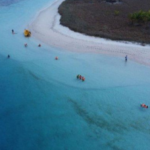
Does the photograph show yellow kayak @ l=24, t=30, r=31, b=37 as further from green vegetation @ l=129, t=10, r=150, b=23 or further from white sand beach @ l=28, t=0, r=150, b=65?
green vegetation @ l=129, t=10, r=150, b=23

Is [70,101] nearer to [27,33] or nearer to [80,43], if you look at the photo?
[80,43]

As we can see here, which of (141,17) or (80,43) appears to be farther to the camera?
(141,17)

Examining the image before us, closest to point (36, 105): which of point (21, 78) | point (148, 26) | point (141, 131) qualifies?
point (21, 78)

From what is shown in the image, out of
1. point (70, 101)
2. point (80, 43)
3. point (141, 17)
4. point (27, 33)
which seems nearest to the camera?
point (70, 101)

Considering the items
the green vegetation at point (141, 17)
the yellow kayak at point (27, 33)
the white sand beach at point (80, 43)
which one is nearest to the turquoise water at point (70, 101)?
the white sand beach at point (80, 43)

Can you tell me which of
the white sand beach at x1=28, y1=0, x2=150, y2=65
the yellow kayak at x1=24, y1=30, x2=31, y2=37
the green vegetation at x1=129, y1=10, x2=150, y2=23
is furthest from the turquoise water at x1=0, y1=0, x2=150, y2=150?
the green vegetation at x1=129, y1=10, x2=150, y2=23

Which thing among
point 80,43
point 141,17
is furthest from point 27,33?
point 141,17

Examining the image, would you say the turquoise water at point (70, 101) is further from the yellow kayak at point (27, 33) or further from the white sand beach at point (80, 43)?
the yellow kayak at point (27, 33)
